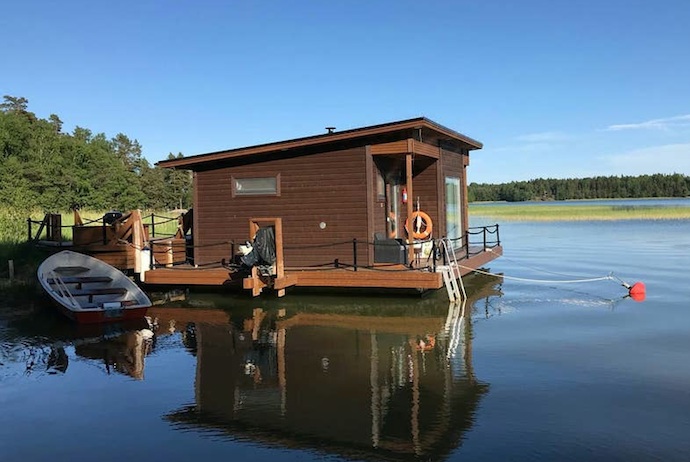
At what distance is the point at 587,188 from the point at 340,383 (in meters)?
145

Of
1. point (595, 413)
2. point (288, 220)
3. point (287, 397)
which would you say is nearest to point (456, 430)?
point (595, 413)

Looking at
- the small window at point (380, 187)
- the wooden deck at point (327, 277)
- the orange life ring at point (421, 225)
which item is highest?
the small window at point (380, 187)

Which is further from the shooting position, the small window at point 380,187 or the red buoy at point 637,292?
the small window at point 380,187

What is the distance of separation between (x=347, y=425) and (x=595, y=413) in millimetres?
2499

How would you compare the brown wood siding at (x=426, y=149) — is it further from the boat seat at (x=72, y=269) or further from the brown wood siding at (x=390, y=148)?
the boat seat at (x=72, y=269)

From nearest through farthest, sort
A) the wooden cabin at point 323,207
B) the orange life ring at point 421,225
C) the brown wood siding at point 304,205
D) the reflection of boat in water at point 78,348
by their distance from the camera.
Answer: the reflection of boat in water at point 78,348 → the wooden cabin at point 323,207 → the brown wood siding at point 304,205 → the orange life ring at point 421,225

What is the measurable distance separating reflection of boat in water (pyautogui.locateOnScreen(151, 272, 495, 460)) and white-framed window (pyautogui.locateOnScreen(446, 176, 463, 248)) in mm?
5817

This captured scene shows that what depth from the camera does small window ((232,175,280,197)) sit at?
560 inches

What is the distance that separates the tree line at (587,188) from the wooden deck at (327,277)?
422 ft

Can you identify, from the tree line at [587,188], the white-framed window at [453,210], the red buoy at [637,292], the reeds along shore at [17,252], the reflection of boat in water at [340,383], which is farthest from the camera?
the tree line at [587,188]

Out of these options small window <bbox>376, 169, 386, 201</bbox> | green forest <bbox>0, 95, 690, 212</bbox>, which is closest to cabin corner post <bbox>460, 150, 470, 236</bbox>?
small window <bbox>376, 169, 386, 201</bbox>

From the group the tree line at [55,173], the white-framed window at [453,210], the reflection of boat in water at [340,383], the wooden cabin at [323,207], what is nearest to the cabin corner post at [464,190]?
the white-framed window at [453,210]

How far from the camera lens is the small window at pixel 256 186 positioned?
46.6 feet

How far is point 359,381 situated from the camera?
7.52 metres
